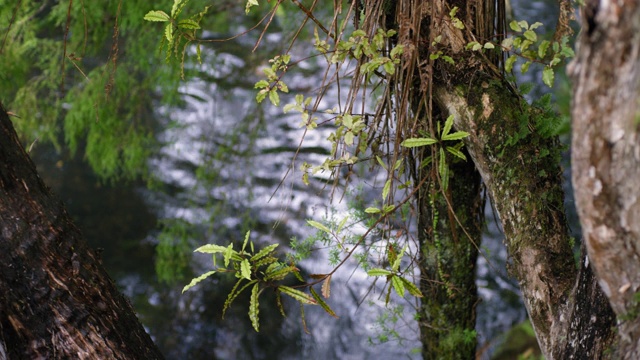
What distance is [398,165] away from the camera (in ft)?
5.90

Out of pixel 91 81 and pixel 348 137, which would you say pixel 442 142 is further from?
pixel 91 81

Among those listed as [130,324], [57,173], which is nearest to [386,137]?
[130,324]

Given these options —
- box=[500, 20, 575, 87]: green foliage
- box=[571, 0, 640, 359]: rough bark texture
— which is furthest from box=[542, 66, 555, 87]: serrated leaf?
box=[571, 0, 640, 359]: rough bark texture

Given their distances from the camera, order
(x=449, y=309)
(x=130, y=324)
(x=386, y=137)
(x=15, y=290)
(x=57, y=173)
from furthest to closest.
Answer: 1. (x=57, y=173)
2. (x=449, y=309)
3. (x=386, y=137)
4. (x=130, y=324)
5. (x=15, y=290)

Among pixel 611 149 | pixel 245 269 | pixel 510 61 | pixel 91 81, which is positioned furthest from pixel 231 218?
pixel 611 149

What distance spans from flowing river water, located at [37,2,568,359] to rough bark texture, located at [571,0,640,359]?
2.80m

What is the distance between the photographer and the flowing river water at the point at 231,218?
443 centimetres

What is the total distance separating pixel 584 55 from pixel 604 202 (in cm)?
24

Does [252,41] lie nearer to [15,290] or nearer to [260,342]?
[260,342]

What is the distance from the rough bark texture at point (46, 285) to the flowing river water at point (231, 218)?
2.29m

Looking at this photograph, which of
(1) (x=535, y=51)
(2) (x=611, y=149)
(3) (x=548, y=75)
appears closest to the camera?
(2) (x=611, y=149)

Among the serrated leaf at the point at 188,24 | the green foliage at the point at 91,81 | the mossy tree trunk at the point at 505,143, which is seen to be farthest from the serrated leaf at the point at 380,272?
the green foliage at the point at 91,81

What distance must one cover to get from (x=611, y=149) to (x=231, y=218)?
415 cm

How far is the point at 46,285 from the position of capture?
1525mm
